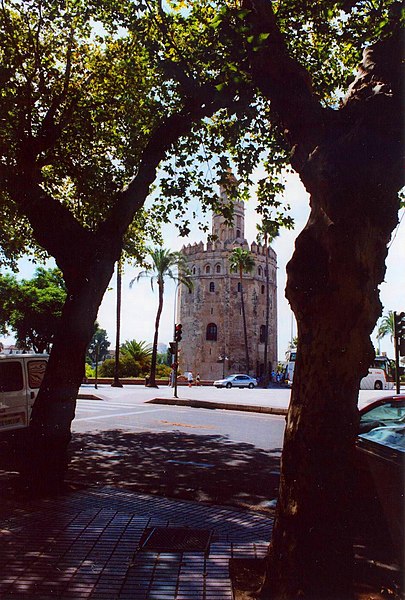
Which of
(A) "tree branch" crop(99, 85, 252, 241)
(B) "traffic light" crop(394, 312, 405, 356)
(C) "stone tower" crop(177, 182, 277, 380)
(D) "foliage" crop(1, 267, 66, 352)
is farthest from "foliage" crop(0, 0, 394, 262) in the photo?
(C) "stone tower" crop(177, 182, 277, 380)

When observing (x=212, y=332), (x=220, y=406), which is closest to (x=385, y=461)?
(x=220, y=406)

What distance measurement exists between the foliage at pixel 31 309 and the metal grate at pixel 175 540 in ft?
119

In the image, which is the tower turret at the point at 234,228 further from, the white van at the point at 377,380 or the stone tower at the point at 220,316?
the white van at the point at 377,380

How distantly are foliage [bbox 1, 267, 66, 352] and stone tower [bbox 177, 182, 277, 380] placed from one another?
2499 centimetres

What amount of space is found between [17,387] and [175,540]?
4.98 metres

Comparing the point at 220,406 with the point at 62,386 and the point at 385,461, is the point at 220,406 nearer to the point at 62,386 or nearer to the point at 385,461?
the point at 62,386

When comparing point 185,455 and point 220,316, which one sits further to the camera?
point 220,316

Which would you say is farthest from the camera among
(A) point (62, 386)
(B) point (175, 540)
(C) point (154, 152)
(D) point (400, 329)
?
(D) point (400, 329)

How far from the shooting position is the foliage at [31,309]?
39.0 metres

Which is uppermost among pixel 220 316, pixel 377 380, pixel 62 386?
pixel 220 316

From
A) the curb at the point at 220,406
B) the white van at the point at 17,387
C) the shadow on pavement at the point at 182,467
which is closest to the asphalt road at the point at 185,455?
the shadow on pavement at the point at 182,467

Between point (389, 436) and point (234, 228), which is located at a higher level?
point (234, 228)

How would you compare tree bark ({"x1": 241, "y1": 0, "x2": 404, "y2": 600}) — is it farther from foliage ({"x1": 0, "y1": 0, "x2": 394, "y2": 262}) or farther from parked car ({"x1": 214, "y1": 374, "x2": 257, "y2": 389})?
parked car ({"x1": 214, "y1": 374, "x2": 257, "y2": 389})

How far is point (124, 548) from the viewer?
3.98 metres
